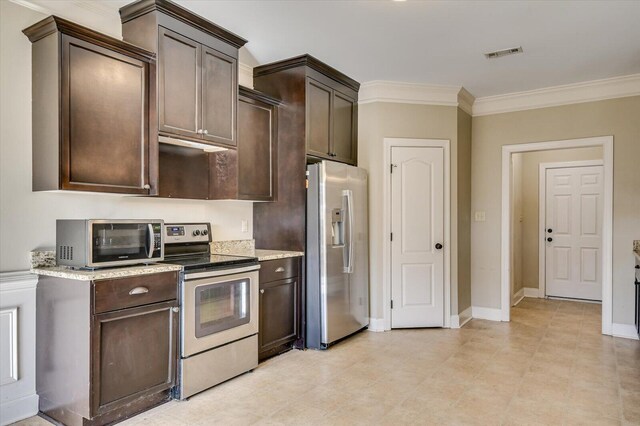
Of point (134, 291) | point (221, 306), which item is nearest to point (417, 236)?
point (221, 306)

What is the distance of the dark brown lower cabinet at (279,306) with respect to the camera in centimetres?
353

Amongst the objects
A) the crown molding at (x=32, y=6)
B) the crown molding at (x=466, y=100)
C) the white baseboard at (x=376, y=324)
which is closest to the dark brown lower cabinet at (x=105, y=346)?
the crown molding at (x=32, y=6)

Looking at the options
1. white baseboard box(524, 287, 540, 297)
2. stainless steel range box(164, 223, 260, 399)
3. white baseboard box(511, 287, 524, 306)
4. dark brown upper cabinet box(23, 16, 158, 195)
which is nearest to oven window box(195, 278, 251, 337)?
stainless steel range box(164, 223, 260, 399)

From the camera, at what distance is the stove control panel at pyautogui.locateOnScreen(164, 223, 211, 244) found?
3258 millimetres

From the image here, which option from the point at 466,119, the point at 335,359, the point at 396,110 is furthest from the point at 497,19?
the point at 335,359

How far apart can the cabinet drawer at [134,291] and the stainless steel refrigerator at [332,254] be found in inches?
57.5

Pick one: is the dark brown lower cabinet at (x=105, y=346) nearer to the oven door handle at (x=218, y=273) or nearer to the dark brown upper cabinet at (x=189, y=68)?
the oven door handle at (x=218, y=273)

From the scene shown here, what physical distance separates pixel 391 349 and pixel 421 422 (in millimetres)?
1392

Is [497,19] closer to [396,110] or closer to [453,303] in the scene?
[396,110]

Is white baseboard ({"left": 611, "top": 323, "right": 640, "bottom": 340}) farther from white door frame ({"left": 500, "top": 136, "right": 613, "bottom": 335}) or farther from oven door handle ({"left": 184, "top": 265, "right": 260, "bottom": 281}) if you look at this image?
oven door handle ({"left": 184, "top": 265, "right": 260, "bottom": 281})

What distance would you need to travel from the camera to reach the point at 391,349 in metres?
3.93

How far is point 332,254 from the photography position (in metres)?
3.96

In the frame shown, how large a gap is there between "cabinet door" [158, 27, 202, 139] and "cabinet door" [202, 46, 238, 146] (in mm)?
66

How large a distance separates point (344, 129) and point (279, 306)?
1.98 m
